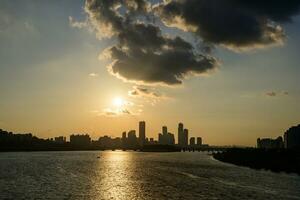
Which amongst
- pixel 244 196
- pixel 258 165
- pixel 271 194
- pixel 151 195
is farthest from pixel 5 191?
pixel 258 165

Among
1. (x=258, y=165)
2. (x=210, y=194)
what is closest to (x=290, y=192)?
(x=210, y=194)

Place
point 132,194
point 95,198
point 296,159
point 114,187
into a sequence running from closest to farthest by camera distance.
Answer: point 95,198, point 132,194, point 114,187, point 296,159

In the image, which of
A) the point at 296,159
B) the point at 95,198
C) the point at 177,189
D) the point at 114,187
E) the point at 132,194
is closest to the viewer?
the point at 95,198

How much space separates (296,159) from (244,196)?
247ft

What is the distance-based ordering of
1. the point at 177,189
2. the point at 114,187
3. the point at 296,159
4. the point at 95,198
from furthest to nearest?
the point at 296,159, the point at 114,187, the point at 177,189, the point at 95,198

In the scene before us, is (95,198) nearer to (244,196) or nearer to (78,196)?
(78,196)

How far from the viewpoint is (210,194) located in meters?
63.9

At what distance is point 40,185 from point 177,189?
1047 inches

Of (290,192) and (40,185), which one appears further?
(40,185)

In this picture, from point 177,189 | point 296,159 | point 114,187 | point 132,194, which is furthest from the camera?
point 296,159

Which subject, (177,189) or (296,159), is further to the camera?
(296,159)

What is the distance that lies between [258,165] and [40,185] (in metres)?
79.7

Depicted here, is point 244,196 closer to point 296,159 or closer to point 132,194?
point 132,194

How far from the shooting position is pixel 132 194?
6556cm
